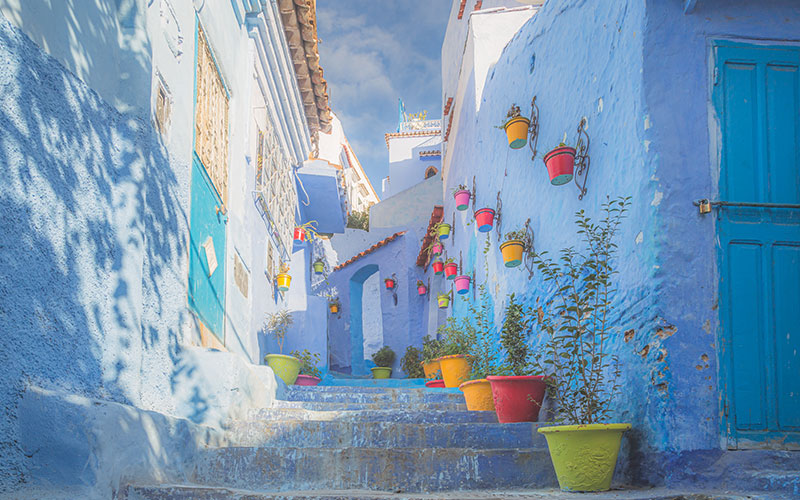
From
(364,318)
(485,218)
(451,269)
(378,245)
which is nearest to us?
(485,218)

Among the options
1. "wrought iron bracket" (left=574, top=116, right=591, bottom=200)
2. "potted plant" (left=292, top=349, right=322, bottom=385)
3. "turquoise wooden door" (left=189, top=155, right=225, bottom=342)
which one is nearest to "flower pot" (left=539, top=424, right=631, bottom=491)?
"wrought iron bracket" (left=574, top=116, right=591, bottom=200)

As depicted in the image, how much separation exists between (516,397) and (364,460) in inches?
58.3

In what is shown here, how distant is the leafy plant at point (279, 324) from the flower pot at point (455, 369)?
7.53ft

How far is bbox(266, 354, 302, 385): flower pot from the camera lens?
802cm

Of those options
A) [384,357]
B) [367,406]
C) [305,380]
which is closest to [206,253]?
[367,406]

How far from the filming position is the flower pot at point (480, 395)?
5891mm

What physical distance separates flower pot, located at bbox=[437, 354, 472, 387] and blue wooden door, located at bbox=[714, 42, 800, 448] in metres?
4.29

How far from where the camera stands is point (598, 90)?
4973 millimetres

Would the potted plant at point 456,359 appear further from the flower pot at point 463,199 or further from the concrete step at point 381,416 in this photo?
the concrete step at point 381,416

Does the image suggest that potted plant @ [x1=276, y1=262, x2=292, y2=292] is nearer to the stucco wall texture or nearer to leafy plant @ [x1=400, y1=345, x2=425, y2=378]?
leafy plant @ [x1=400, y1=345, x2=425, y2=378]

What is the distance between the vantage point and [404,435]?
182 inches

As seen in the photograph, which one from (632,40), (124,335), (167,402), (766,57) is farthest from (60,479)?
(766,57)

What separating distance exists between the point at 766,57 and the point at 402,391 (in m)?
4.28

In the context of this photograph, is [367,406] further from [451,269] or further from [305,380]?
[451,269]
